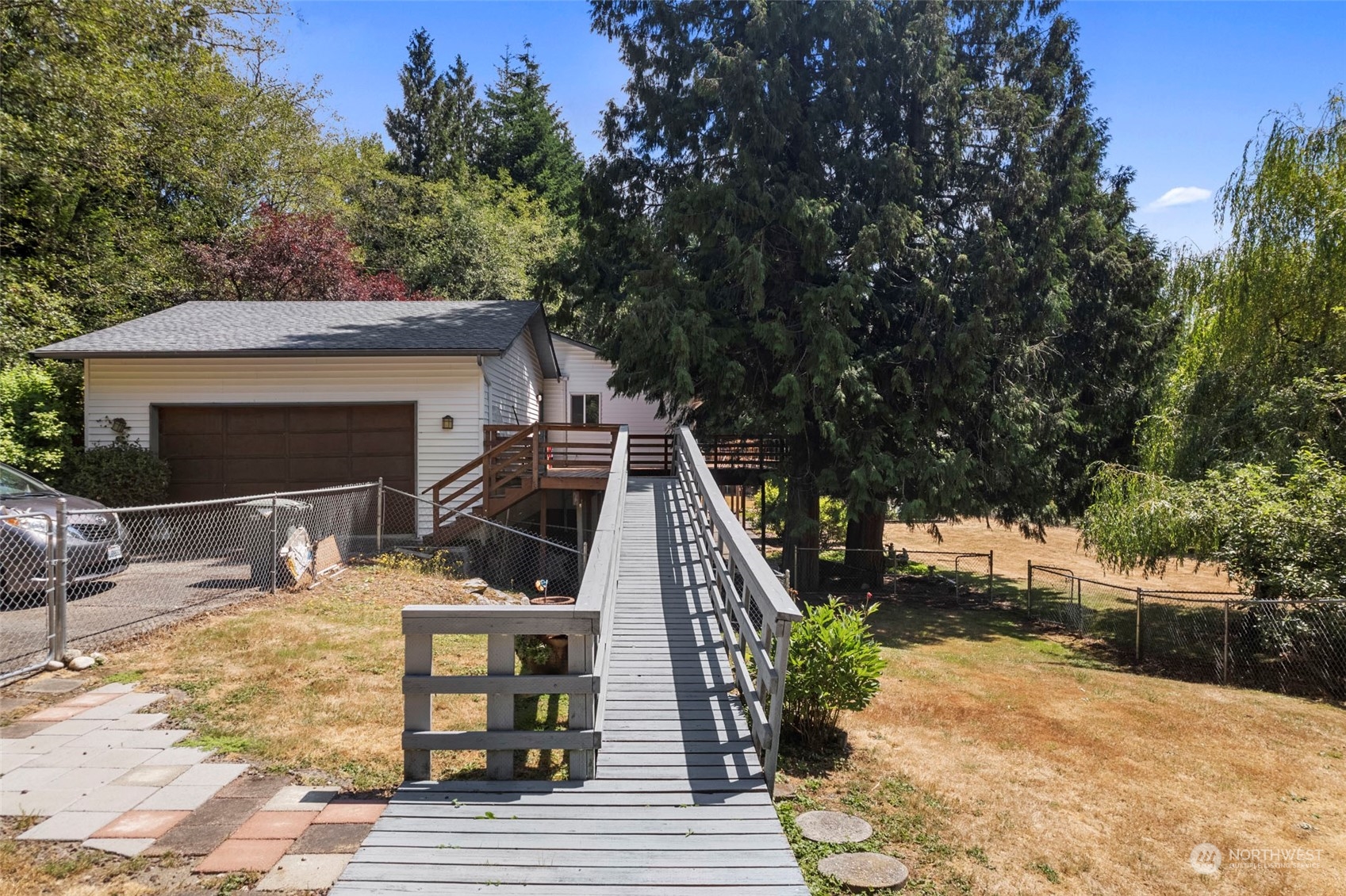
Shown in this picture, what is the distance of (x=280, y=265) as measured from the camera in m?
21.6

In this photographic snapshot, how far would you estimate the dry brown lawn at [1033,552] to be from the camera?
→ 66.2 feet

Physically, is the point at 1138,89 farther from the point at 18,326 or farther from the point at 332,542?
the point at 18,326

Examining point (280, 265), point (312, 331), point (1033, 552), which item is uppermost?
point (280, 265)

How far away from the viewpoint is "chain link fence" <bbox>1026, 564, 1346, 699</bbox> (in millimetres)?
9500

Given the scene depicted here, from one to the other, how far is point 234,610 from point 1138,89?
13.7 meters

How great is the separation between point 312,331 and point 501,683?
12.2 m

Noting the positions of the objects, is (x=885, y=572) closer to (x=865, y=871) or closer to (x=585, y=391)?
(x=585, y=391)

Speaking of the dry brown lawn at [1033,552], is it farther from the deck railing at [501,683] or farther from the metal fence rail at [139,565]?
the deck railing at [501,683]

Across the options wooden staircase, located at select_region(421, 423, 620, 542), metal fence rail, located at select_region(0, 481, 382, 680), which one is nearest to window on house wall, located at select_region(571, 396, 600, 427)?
wooden staircase, located at select_region(421, 423, 620, 542)

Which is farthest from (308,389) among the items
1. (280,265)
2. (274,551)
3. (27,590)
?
(280,265)

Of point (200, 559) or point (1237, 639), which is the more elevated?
point (200, 559)

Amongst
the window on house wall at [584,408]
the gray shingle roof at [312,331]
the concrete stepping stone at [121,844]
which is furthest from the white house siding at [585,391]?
the concrete stepping stone at [121,844]

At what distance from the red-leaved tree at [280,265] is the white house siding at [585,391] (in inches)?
256

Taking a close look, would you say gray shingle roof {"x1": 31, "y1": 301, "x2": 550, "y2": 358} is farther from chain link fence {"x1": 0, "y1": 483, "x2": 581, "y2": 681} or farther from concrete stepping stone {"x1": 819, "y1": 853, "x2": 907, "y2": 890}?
concrete stepping stone {"x1": 819, "y1": 853, "x2": 907, "y2": 890}
